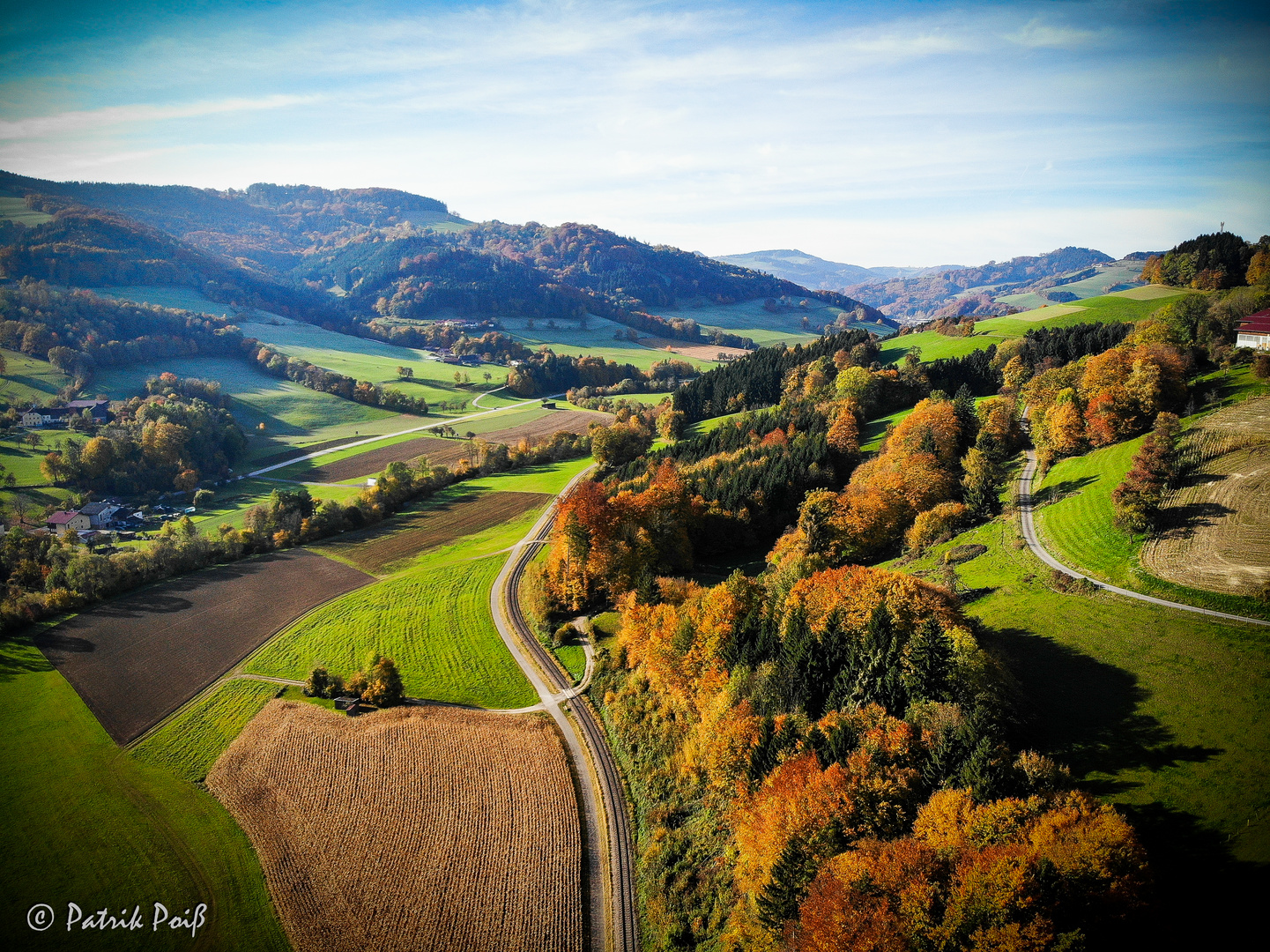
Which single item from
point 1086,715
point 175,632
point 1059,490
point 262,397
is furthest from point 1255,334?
point 262,397

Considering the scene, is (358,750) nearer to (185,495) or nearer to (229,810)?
(229,810)

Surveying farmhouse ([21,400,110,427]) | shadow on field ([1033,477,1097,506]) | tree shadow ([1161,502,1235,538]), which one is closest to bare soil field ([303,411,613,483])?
farmhouse ([21,400,110,427])

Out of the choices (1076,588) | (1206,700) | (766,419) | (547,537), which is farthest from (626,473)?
(1206,700)

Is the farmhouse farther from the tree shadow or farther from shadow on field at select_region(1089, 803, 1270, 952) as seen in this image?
the tree shadow

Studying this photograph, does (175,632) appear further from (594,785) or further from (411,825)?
(594,785)

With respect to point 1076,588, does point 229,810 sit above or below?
below

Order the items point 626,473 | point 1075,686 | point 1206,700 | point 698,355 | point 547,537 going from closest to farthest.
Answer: point 1206,700 → point 1075,686 → point 547,537 → point 626,473 → point 698,355
